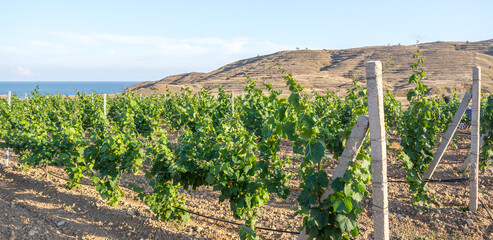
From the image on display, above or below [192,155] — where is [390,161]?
below

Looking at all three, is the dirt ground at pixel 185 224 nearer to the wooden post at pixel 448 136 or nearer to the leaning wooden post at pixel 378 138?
the wooden post at pixel 448 136

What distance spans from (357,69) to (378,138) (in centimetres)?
4785

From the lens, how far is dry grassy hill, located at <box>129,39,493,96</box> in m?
35.2

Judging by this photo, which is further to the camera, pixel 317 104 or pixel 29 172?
pixel 317 104

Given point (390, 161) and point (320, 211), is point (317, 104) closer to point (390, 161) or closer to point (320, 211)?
point (390, 161)

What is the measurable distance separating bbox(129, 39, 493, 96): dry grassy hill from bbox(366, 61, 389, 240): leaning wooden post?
2444 cm

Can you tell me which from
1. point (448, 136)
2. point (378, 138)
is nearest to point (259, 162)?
point (378, 138)

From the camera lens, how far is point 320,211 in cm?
273

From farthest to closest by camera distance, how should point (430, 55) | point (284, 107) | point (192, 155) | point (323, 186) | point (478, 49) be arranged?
point (478, 49), point (430, 55), point (192, 155), point (284, 107), point (323, 186)

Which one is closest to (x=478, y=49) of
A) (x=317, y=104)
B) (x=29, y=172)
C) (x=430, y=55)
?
(x=430, y=55)

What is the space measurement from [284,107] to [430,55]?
182ft

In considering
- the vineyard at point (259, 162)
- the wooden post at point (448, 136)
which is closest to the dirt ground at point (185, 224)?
the vineyard at point (259, 162)

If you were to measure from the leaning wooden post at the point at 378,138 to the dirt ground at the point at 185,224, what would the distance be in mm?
1398

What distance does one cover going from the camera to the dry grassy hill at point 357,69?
3522 cm
